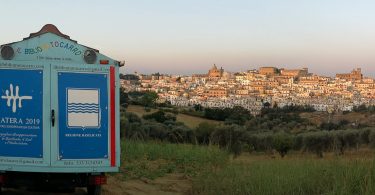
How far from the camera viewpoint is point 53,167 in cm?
753

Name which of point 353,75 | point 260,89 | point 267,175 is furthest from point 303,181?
point 353,75

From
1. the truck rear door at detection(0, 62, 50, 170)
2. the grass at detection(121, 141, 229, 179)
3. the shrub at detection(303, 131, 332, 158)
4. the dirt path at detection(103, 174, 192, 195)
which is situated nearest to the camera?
the truck rear door at detection(0, 62, 50, 170)

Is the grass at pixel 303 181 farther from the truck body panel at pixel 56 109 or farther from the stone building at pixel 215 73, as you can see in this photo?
the stone building at pixel 215 73

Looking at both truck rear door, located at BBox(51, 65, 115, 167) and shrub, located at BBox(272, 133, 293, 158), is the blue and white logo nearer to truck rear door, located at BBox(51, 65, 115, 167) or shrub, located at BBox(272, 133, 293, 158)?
truck rear door, located at BBox(51, 65, 115, 167)

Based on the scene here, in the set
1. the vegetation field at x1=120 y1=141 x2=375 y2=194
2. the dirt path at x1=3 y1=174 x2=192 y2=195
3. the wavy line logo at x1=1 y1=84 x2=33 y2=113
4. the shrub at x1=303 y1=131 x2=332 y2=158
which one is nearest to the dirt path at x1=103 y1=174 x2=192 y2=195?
the dirt path at x1=3 y1=174 x2=192 y2=195

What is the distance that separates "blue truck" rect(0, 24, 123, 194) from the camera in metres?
7.40

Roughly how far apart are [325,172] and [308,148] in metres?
23.3

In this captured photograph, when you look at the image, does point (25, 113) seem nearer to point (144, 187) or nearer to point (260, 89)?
point (144, 187)

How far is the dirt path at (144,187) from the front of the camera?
953cm

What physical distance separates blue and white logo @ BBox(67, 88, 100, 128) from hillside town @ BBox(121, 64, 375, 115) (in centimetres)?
5724

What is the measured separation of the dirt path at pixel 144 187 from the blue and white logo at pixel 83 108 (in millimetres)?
1943

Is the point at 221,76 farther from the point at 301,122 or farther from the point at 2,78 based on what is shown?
the point at 2,78

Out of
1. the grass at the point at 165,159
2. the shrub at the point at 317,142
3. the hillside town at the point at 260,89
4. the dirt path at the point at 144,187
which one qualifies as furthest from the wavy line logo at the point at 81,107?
the hillside town at the point at 260,89

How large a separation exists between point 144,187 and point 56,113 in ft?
12.5
